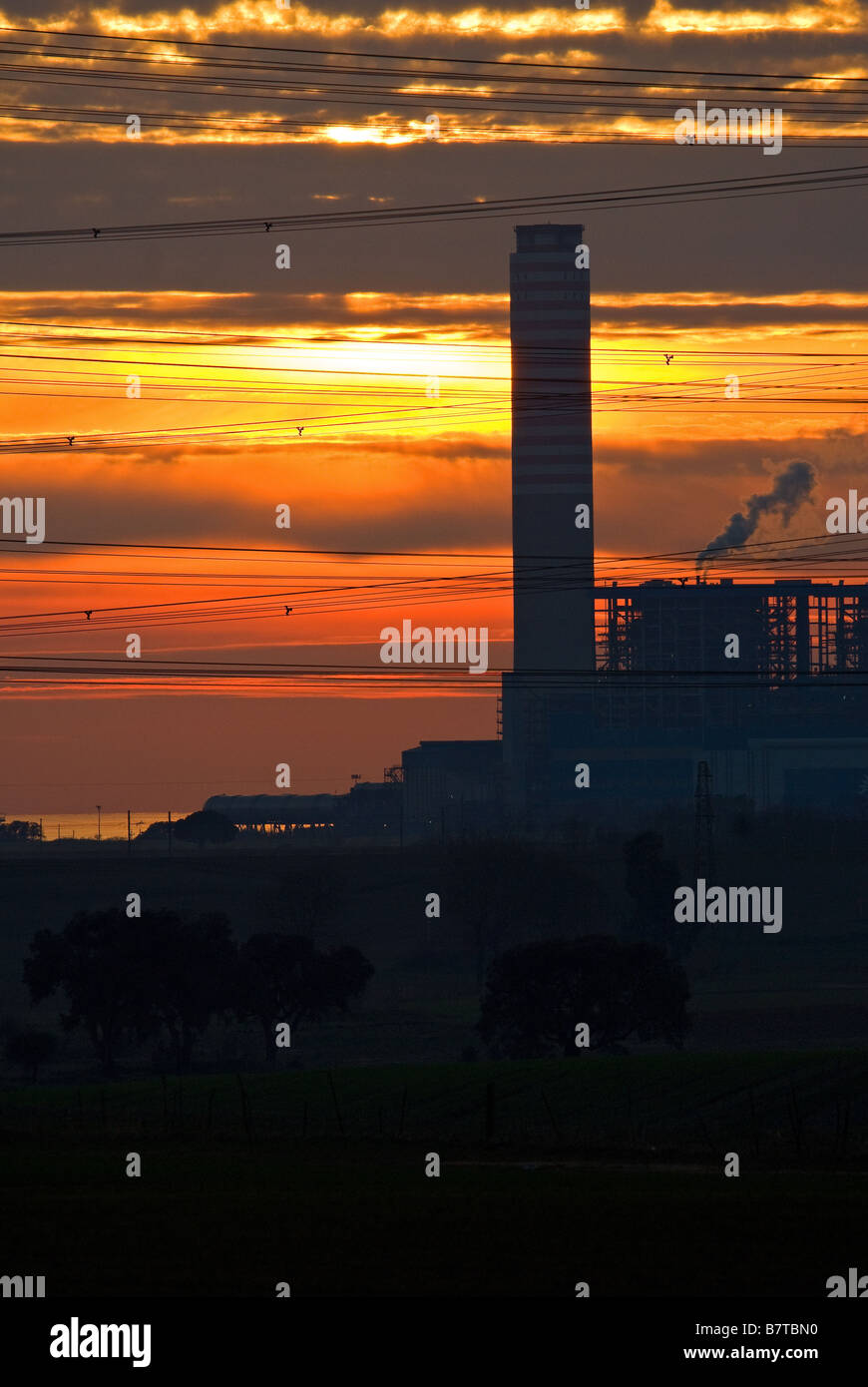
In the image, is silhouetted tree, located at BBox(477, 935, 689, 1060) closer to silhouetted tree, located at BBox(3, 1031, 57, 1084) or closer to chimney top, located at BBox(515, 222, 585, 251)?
silhouetted tree, located at BBox(3, 1031, 57, 1084)

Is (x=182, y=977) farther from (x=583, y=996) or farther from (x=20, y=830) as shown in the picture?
(x=20, y=830)

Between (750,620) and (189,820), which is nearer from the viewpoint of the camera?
(750,620)

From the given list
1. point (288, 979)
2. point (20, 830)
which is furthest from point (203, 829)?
point (288, 979)

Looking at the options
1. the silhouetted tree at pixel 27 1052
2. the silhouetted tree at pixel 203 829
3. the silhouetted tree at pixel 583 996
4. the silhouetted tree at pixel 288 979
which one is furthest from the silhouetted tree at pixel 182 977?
the silhouetted tree at pixel 203 829

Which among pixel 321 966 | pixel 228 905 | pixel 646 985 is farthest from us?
pixel 228 905
